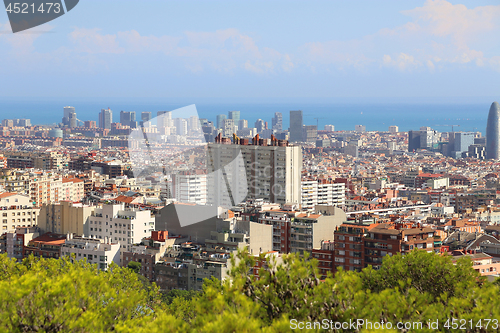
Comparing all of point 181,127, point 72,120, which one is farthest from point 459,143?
point 181,127

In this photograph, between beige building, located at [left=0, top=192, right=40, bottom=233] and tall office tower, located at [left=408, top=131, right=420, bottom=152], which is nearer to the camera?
beige building, located at [left=0, top=192, right=40, bottom=233]

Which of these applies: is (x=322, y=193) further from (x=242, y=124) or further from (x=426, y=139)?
(x=242, y=124)

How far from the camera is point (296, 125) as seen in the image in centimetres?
6378

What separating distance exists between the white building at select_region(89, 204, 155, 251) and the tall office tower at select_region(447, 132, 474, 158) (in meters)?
46.8

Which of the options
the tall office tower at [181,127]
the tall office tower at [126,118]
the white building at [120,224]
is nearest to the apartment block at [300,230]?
the white building at [120,224]

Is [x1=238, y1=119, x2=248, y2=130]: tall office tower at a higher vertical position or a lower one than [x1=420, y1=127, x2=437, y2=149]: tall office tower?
higher

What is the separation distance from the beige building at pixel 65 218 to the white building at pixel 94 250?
1.12 meters

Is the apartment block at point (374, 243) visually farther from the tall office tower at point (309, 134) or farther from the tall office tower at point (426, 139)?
the tall office tower at point (309, 134)

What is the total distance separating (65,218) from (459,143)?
49740 millimetres

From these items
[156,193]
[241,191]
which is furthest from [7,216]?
[241,191]

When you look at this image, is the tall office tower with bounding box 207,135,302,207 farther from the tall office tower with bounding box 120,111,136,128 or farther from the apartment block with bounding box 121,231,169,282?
the tall office tower with bounding box 120,111,136,128

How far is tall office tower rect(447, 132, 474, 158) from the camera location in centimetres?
5800

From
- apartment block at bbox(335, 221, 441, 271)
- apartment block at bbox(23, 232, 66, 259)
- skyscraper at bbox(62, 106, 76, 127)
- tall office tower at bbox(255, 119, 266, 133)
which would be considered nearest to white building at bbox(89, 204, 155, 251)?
apartment block at bbox(23, 232, 66, 259)

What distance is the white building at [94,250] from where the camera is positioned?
39.2ft
